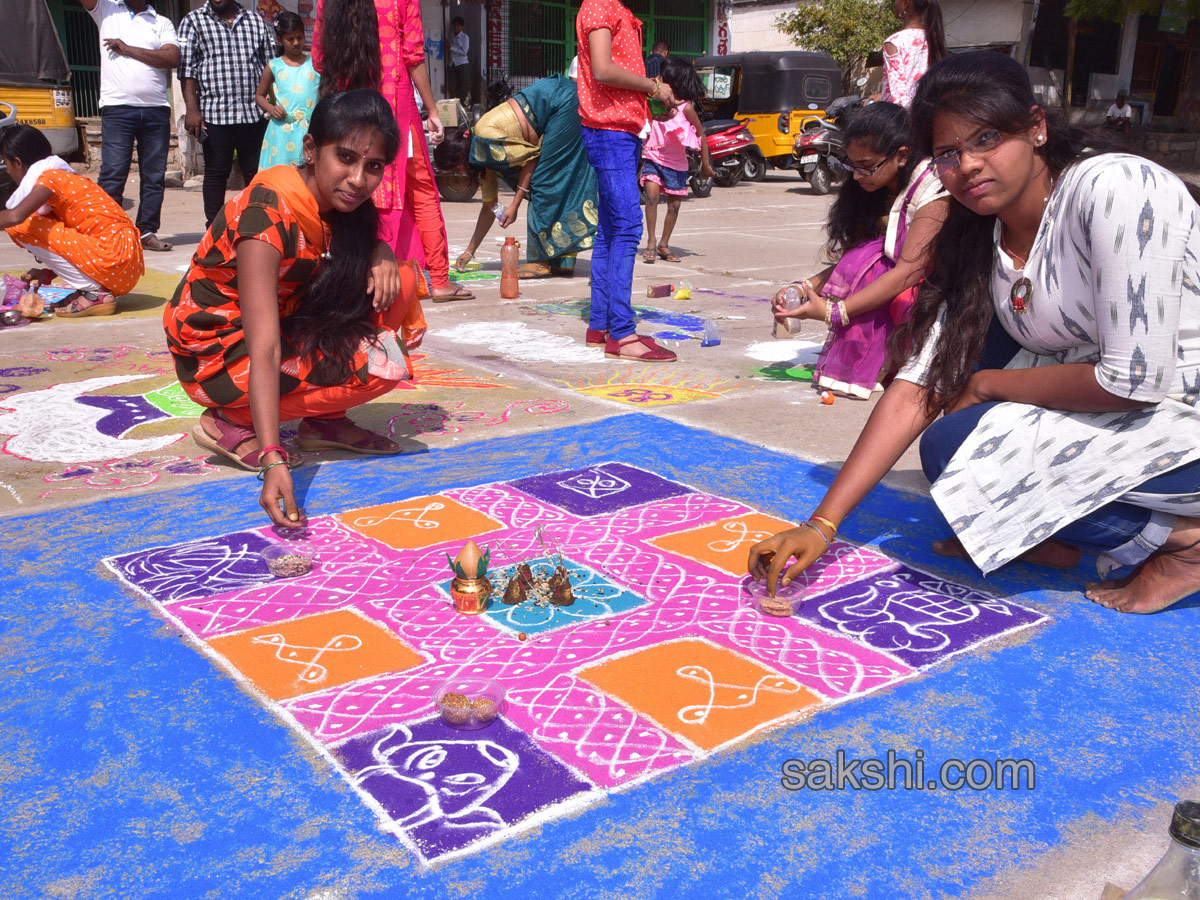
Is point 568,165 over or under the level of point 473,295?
over

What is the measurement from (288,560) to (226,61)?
5.64m

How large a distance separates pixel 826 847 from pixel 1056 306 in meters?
1.35

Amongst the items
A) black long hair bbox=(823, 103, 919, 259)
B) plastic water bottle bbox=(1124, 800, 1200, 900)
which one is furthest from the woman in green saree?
plastic water bottle bbox=(1124, 800, 1200, 900)

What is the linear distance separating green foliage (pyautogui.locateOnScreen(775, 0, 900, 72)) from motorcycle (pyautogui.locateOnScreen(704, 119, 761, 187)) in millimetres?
5130

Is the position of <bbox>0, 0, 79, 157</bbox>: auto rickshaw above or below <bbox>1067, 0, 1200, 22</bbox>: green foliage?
below

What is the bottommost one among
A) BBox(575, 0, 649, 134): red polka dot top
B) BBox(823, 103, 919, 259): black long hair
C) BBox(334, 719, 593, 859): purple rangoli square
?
BBox(334, 719, 593, 859): purple rangoli square

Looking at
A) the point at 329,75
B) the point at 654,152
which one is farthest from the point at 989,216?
the point at 654,152

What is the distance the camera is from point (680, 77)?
8141 mm

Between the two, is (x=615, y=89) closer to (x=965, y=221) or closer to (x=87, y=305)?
(x=965, y=221)

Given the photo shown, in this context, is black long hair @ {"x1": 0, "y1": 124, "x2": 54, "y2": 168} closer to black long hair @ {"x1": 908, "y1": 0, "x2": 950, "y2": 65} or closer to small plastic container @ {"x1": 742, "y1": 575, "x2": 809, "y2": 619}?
black long hair @ {"x1": 908, "y1": 0, "x2": 950, "y2": 65}

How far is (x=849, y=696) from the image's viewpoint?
6.97 feet

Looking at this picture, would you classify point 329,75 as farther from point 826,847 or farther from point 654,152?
point 826,847

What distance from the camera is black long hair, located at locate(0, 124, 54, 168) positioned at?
17.4 ft

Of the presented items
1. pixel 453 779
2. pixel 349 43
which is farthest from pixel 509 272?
pixel 453 779
